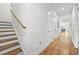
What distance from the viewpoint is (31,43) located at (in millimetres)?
2287

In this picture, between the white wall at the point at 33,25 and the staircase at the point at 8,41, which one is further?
the white wall at the point at 33,25

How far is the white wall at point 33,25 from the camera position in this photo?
2.20 metres

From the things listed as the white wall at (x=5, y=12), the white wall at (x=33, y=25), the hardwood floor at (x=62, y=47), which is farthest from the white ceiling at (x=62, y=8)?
the white wall at (x=5, y=12)

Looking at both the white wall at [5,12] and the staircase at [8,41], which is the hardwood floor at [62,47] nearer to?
the staircase at [8,41]

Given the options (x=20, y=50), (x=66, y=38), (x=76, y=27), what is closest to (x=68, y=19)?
(x=76, y=27)

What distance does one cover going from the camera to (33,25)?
2.31 m

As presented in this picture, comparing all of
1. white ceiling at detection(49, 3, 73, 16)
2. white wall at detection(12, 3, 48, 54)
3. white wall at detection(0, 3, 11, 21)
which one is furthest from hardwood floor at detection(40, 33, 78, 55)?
white wall at detection(0, 3, 11, 21)

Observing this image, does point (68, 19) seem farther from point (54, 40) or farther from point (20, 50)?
A: point (20, 50)

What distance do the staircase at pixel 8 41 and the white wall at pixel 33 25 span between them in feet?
0.35

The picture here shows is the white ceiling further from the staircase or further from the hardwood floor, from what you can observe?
the staircase

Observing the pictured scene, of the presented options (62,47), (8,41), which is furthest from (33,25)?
(62,47)

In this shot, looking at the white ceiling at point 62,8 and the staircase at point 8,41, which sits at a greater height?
the white ceiling at point 62,8

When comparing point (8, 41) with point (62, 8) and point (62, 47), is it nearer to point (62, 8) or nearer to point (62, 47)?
point (62, 47)

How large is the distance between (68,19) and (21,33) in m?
0.95
